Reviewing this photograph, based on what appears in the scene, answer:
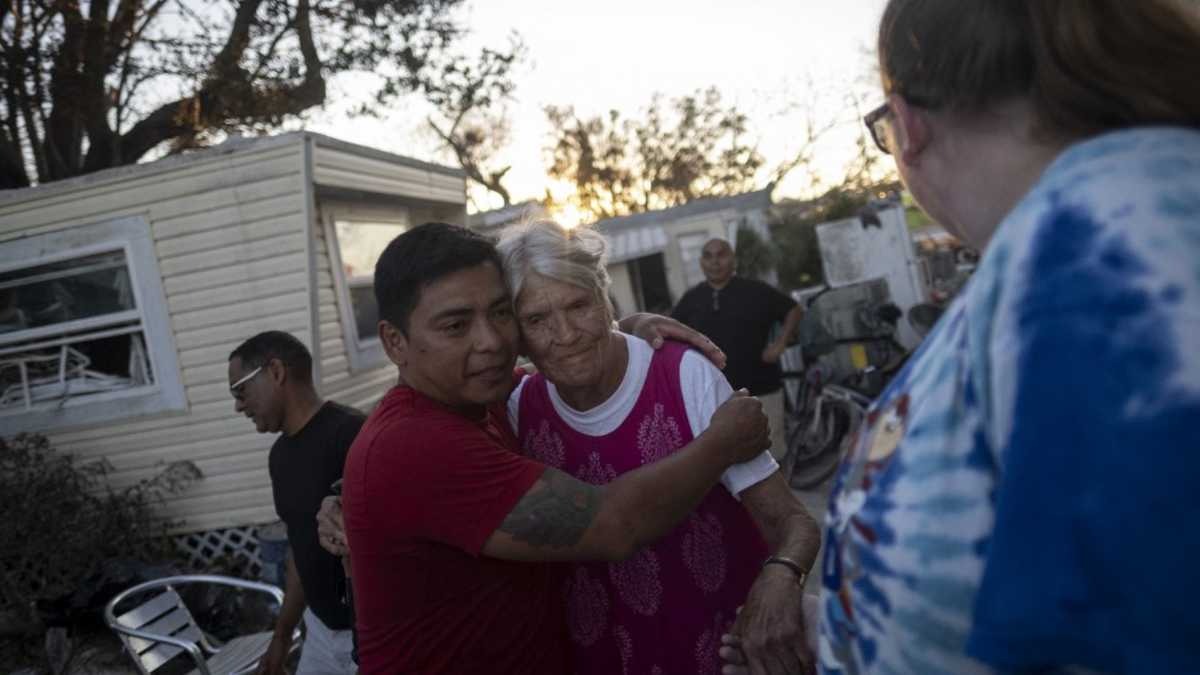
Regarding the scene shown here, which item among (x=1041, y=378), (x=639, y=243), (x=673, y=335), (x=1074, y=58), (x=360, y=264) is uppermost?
(x=639, y=243)

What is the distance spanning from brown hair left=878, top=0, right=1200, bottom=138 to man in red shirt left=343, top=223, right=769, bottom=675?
108cm

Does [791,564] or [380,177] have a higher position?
[380,177]

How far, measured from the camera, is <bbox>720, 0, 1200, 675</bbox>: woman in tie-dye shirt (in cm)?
66

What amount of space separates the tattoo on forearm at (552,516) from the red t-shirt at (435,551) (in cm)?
3

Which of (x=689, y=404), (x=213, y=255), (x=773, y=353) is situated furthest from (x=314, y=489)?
(x=213, y=255)

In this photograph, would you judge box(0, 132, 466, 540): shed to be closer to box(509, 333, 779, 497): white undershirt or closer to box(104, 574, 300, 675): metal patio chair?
box(104, 574, 300, 675): metal patio chair

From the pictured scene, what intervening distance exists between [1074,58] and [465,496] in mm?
1345

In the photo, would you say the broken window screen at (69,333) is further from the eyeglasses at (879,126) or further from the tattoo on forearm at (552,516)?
the eyeglasses at (879,126)

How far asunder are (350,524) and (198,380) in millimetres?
6388

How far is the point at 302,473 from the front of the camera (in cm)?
354

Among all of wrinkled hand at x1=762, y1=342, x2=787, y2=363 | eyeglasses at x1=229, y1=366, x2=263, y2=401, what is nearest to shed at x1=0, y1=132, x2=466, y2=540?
eyeglasses at x1=229, y1=366, x2=263, y2=401

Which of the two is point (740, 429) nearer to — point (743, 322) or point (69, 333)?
point (743, 322)

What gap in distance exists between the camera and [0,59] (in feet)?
34.2

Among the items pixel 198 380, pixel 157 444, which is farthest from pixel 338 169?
pixel 157 444
